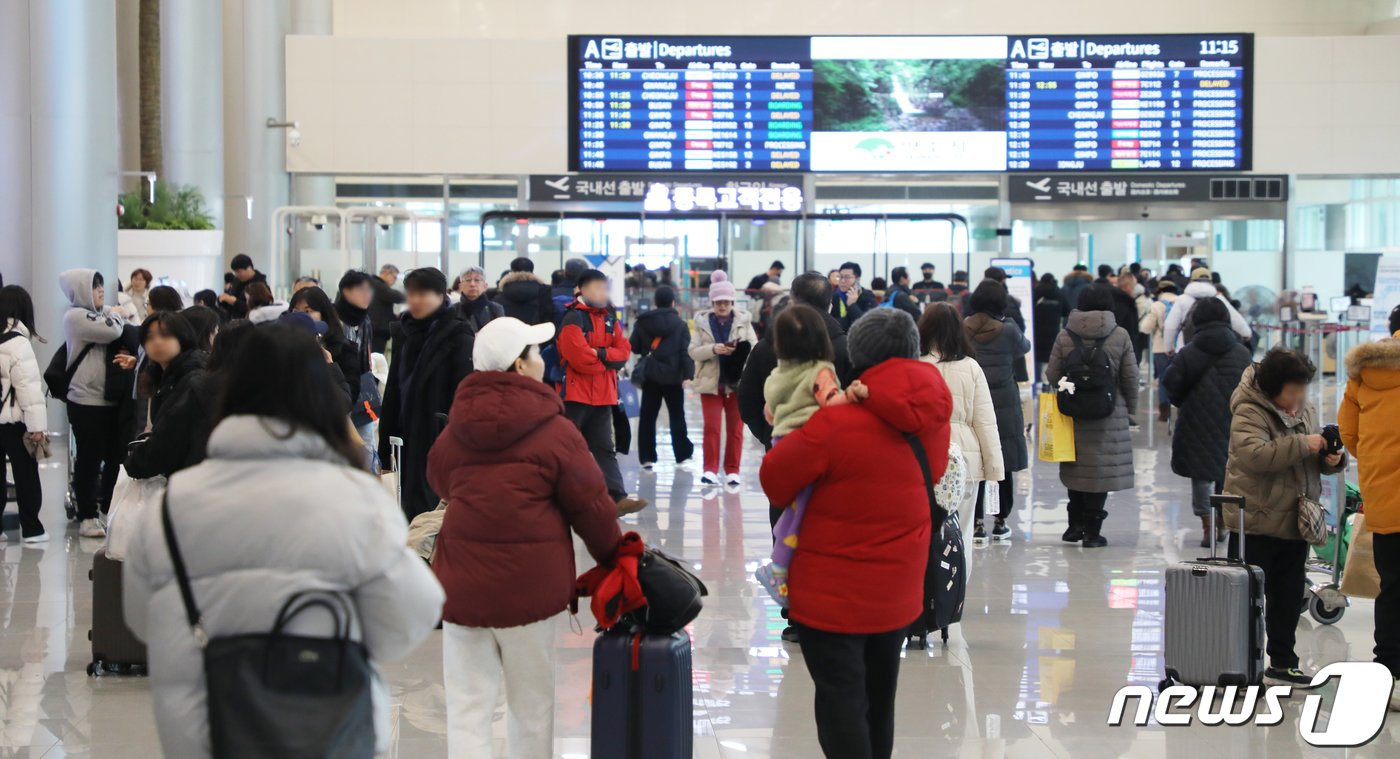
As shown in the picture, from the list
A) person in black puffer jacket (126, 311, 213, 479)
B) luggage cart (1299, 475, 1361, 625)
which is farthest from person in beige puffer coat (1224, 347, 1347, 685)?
person in black puffer jacket (126, 311, 213, 479)

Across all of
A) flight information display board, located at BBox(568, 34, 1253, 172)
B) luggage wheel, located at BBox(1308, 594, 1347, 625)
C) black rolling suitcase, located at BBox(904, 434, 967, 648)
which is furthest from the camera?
flight information display board, located at BBox(568, 34, 1253, 172)

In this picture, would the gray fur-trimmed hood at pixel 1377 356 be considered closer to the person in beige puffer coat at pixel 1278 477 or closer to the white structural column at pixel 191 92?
the person in beige puffer coat at pixel 1278 477

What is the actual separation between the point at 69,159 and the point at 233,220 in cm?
597

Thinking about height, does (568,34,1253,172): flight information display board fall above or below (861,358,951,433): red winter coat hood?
above

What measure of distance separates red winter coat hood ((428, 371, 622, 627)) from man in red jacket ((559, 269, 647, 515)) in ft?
17.4

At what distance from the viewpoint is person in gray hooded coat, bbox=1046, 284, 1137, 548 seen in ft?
29.6

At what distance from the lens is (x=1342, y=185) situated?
66.0 feet

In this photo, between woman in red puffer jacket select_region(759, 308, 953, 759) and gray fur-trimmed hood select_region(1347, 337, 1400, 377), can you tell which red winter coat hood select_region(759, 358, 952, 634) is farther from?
gray fur-trimmed hood select_region(1347, 337, 1400, 377)

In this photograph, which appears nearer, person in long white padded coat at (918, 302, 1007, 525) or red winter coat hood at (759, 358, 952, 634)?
red winter coat hood at (759, 358, 952, 634)

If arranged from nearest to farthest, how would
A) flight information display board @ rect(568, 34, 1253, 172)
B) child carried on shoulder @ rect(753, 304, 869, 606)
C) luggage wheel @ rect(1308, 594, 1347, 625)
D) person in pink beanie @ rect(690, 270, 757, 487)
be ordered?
child carried on shoulder @ rect(753, 304, 869, 606), luggage wheel @ rect(1308, 594, 1347, 625), person in pink beanie @ rect(690, 270, 757, 487), flight information display board @ rect(568, 34, 1253, 172)

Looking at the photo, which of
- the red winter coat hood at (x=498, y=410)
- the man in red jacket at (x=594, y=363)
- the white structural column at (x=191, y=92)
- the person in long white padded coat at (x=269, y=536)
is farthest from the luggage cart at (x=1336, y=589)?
the white structural column at (x=191, y=92)

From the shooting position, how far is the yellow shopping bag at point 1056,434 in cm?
907

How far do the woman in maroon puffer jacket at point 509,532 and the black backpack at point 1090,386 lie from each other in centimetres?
533

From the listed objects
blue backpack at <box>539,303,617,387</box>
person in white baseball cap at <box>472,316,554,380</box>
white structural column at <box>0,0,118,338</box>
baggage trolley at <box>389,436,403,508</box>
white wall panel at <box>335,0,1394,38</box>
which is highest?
white wall panel at <box>335,0,1394,38</box>
